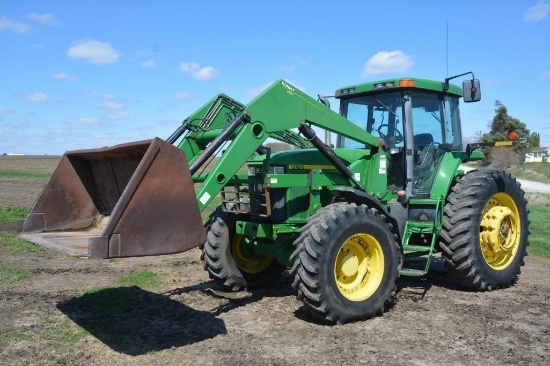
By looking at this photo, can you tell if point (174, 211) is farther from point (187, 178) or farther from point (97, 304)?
point (97, 304)

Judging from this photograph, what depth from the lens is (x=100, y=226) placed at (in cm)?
654

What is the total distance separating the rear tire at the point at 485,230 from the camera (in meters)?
7.11

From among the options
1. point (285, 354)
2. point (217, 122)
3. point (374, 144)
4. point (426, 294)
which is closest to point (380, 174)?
point (374, 144)

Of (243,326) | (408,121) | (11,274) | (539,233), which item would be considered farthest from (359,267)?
(539,233)

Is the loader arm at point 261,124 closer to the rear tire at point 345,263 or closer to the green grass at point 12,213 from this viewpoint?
the rear tire at point 345,263

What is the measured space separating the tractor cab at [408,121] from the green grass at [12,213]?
33.6 feet

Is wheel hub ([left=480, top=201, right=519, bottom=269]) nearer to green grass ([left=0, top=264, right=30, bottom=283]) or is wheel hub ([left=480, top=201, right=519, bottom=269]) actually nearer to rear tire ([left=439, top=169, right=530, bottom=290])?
rear tire ([left=439, top=169, right=530, bottom=290])

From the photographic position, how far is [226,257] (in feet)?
23.2

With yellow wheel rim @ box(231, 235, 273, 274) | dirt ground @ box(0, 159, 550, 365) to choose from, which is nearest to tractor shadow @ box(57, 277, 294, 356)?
dirt ground @ box(0, 159, 550, 365)

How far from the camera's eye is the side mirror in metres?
7.26

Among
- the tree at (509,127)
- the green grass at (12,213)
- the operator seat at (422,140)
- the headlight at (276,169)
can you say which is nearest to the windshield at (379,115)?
the operator seat at (422,140)

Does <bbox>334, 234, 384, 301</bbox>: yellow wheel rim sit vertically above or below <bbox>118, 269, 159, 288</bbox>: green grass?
above

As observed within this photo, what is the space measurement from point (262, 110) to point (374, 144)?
5.73 feet

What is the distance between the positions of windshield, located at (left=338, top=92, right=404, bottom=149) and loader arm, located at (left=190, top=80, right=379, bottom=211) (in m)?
1.12
